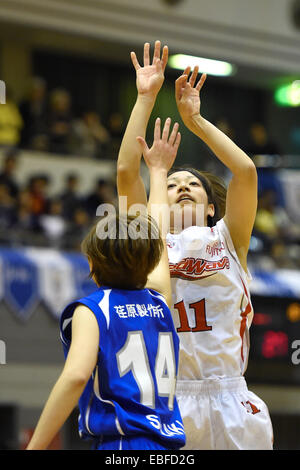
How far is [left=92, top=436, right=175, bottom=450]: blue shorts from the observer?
2885mm

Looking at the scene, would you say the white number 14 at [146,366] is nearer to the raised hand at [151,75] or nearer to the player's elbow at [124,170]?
the player's elbow at [124,170]

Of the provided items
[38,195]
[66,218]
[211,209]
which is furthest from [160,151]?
[38,195]

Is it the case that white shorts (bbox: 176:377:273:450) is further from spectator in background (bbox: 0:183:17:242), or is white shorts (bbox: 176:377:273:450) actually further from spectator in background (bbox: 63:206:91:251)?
spectator in background (bbox: 63:206:91:251)

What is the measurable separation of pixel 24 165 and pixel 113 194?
1.44 metres

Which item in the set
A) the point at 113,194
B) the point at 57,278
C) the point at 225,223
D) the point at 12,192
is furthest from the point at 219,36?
the point at 225,223

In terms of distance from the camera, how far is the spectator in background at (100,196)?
12867 mm

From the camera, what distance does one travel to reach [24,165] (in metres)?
13.2

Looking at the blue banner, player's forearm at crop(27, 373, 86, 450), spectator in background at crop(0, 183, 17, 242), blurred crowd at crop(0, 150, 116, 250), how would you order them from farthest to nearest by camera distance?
blurred crowd at crop(0, 150, 116, 250) → spectator in background at crop(0, 183, 17, 242) → the blue banner → player's forearm at crop(27, 373, 86, 450)

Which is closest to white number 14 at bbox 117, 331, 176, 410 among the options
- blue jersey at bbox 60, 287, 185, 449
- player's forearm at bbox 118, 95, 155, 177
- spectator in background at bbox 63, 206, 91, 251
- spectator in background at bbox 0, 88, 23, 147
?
blue jersey at bbox 60, 287, 185, 449

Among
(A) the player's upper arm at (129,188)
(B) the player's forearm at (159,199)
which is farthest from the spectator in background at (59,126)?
(B) the player's forearm at (159,199)

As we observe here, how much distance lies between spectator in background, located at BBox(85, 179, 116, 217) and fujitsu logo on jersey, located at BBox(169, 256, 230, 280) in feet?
28.7

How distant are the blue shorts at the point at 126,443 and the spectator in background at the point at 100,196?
32.4 feet
